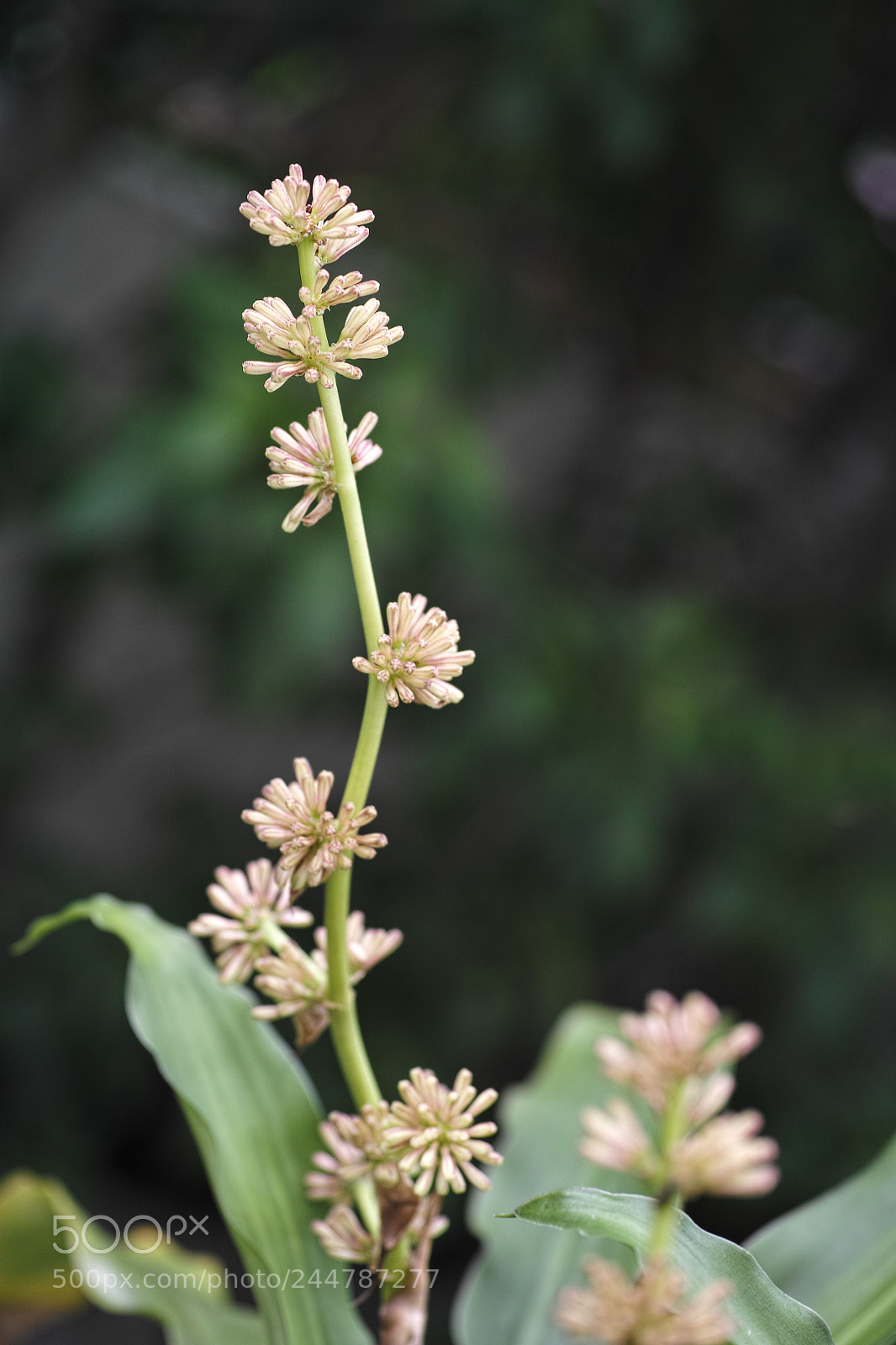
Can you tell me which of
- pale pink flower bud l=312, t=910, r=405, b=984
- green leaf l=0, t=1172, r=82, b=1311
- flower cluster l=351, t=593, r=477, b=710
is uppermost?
flower cluster l=351, t=593, r=477, b=710

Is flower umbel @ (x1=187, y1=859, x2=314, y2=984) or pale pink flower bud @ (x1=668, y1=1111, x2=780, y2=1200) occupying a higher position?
flower umbel @ (x1=187, y1=859, x2=314, y2=984)

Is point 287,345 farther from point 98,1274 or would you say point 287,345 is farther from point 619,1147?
point 98,1274

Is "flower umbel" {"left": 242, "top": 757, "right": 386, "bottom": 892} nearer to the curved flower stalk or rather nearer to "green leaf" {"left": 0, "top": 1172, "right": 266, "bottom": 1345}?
the curved flower stalk

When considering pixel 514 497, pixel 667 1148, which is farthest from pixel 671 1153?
pixel 514 497

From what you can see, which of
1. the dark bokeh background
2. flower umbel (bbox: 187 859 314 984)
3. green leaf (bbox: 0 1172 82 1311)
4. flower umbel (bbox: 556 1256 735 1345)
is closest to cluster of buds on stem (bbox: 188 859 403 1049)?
flower umbel (bbox: 187 859 314 984)

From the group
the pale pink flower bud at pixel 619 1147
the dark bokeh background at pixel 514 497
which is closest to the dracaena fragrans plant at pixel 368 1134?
the pale pink flower bud at pixel 619 1147

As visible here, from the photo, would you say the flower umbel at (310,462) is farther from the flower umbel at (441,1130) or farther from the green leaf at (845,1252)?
the green leaf at (845,1252)

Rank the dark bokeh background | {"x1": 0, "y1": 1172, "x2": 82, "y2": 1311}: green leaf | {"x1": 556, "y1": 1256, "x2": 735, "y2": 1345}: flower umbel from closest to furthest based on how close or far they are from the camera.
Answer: {"x1": 556, "y1": 1256, "x2": 735, "y2": 1345}: flower umbel → {"x1": 0, "y1": 1172, "x2": 82, "y2": 1311}: green leaf → the dark bokeh background

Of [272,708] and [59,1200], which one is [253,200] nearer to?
[59,1200]
